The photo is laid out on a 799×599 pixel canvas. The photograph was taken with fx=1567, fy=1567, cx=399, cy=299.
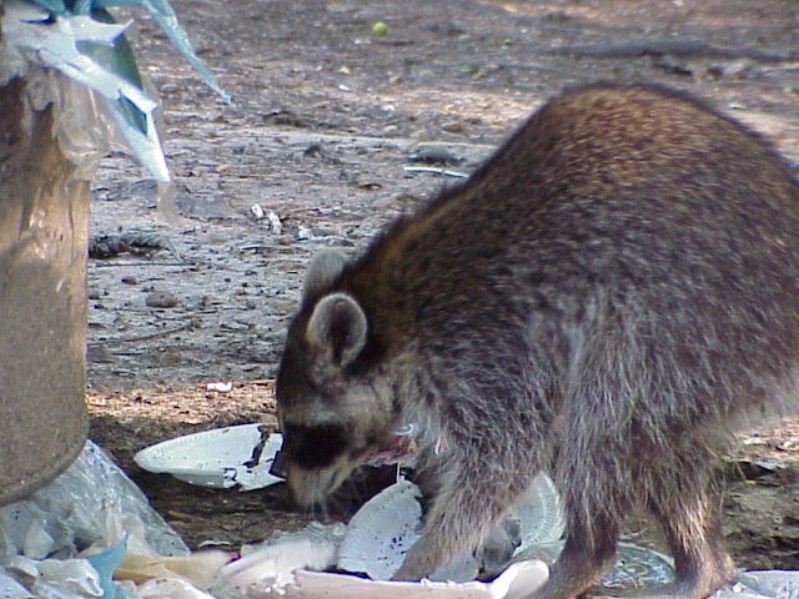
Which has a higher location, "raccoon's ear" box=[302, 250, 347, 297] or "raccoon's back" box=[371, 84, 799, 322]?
"raccoon's back" box=[371, 84, 799, 322]

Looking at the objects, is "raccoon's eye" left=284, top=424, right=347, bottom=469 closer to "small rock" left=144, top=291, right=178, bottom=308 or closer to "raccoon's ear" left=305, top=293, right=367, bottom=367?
"raccoon's ear" left=305, top=293, right=367, bottom=367

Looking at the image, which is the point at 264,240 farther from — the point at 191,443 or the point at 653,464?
the point at 653,464

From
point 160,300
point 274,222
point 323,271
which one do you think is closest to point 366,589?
point 323,271

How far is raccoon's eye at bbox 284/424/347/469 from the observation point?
14.8 ft

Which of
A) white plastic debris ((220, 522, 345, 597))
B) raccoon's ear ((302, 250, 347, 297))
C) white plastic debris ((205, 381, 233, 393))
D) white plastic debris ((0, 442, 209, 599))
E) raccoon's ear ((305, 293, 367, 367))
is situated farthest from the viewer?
white plastic debris ((205, 381, 233, 393))

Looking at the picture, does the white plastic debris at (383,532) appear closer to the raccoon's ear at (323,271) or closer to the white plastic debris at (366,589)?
the white plastic debris at (366,589)

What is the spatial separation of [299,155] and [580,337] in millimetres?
4669

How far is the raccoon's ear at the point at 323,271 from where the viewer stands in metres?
4.73

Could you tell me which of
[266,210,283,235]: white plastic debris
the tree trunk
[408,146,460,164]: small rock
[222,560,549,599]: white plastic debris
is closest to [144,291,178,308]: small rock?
[266,210,283,235]: white plastic debris

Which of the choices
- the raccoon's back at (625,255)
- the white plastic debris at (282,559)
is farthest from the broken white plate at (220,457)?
the raccoon's back at (625,255)

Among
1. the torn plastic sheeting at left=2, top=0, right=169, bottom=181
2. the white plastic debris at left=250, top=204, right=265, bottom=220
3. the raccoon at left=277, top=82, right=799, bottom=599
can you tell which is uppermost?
the torn plastic sheeting at left=2, top=0, right=169, bottom=181

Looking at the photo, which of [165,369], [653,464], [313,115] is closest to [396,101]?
[313,115]

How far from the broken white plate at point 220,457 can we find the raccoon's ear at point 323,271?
0.50m

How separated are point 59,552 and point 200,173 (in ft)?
14.3
